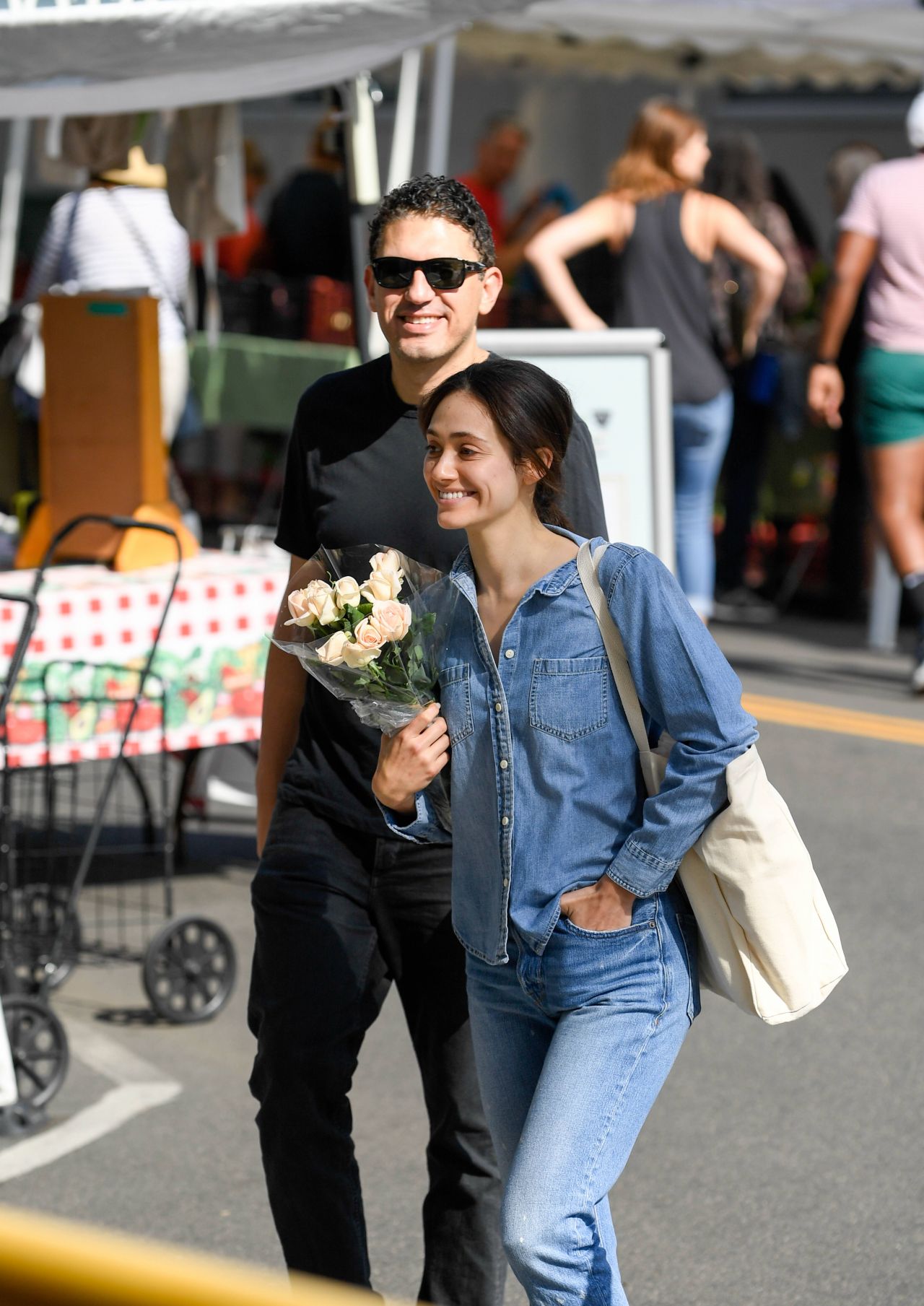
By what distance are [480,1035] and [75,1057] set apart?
250cm

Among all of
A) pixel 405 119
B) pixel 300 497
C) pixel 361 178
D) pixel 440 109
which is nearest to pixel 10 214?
pixel 440 109

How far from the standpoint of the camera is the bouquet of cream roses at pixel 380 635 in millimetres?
2844

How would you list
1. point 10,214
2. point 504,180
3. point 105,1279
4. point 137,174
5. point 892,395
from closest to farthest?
point 105,1279, point 137,174, point 892,395, point 10,214, point 504,180

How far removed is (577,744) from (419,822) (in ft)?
1.23

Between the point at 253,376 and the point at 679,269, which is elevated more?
the point at 679,269

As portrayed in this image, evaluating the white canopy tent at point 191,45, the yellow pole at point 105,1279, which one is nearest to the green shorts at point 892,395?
the white canopy tent at point 191,45

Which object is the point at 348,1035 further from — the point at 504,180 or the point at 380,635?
the point at 504,180

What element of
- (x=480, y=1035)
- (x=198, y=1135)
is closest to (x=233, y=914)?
(x=198, y=1135)

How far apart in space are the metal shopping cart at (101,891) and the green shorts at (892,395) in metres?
4.02

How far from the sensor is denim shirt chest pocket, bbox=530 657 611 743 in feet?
9.01

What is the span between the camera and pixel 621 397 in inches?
275

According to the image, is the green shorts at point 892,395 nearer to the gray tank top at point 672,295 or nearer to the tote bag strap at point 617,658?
the gray tank top at point 672,295

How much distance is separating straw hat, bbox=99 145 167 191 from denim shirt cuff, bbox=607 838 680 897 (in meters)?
5.61

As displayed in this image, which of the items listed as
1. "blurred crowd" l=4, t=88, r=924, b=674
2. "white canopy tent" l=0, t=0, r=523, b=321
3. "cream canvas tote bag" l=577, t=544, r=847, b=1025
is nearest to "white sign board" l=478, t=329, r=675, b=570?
"blurred crowd" l=4, t=88, r=924, b=674
